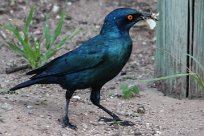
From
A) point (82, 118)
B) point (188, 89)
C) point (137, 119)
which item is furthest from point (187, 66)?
point (82, 118)

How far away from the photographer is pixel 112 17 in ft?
19.5

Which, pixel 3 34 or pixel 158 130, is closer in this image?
pixel 158 130

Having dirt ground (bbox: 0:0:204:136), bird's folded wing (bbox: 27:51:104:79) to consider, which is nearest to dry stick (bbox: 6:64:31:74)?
dirt ground (bbox: 0:0:204:136)

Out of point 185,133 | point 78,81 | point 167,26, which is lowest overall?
point 185,133

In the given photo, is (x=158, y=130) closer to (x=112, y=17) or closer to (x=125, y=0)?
(x=112, y=17)

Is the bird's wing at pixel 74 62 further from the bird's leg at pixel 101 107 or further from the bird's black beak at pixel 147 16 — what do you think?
the bird's black beak at pixel 147 16

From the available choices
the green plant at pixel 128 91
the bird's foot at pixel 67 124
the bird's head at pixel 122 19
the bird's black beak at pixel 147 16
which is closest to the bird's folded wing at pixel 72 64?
the bird's head at pixel 122 19

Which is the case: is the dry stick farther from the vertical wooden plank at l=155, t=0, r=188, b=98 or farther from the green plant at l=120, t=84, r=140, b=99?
the vertical wooden plank at l=155, t=0, r=188, b=98

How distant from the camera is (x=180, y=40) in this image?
654cm

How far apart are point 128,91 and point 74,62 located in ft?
2.92

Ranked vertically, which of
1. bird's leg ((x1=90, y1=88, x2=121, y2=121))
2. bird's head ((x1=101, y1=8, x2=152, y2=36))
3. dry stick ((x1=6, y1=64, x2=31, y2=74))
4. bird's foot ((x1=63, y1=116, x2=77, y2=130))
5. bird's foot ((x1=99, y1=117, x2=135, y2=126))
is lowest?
bird's foot ((x1=99, y1=117, x2=135, y2=126))

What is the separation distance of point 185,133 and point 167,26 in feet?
3.81

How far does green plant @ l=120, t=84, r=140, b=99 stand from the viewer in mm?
6665

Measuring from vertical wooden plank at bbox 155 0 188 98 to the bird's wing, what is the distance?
1.01 meters
